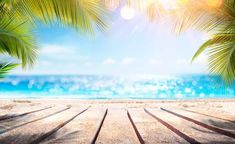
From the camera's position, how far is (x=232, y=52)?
3.60m

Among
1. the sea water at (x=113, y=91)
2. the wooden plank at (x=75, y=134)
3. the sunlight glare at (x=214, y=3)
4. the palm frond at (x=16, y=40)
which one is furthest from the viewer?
the sea water at (x=113, y=91)

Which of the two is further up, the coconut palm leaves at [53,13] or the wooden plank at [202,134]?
the coconut palm leaves at [53,13]

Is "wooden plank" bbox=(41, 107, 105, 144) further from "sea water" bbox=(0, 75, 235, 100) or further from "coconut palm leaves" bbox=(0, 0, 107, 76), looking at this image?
"sea water" bbox=(0, 75, 235, 100)

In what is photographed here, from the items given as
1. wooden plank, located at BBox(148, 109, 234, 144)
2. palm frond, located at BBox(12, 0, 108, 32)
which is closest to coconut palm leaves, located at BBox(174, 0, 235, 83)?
palm frond, located at BBox(12, 0, 108, 32)

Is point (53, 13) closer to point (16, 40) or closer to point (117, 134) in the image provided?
point (16, 40)

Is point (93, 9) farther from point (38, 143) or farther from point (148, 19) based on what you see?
point (38, 143)

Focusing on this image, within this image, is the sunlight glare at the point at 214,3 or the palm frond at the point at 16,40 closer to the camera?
the sunlight glare at the point at 214,3

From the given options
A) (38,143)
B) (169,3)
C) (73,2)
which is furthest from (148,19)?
(38,143)

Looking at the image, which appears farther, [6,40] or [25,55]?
[25,55]

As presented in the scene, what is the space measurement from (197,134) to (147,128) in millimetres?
366

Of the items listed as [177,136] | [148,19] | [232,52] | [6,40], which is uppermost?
[148,19]

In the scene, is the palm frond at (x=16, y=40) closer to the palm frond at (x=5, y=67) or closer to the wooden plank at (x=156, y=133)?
the palm frond at (x=5, y=67)

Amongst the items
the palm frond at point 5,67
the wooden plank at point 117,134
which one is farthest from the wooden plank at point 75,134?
the palm frond at point 5,67

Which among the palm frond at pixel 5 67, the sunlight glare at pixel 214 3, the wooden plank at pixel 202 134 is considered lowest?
the wooden plank at pixel 202 134
